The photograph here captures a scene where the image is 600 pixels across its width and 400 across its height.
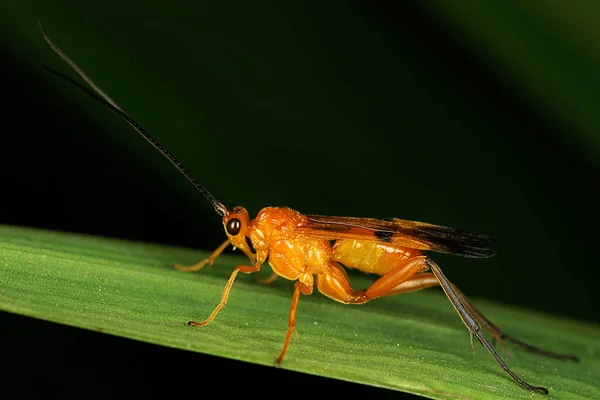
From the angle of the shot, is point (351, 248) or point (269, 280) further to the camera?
point (269, 280)

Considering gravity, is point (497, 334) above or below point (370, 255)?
below

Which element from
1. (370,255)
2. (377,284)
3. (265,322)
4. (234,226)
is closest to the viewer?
(265,322)

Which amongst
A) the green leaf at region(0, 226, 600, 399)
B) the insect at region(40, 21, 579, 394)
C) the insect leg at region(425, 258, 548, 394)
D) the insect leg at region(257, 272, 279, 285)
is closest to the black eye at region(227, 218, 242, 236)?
the insect at region(40, 21, 579, 394)

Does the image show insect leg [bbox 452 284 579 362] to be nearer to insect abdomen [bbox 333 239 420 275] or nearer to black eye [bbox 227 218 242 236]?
insect abdomen [bbox 333 239 420 275]

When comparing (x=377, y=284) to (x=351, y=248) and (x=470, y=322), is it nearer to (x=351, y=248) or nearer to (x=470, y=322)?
(x=351, y=248)

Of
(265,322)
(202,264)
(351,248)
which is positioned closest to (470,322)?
(351,248)

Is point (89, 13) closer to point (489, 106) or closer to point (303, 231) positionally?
point (303, 231)

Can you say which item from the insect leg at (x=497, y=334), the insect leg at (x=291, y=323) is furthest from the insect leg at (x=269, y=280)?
the insect leg at (x=497, y=334)
